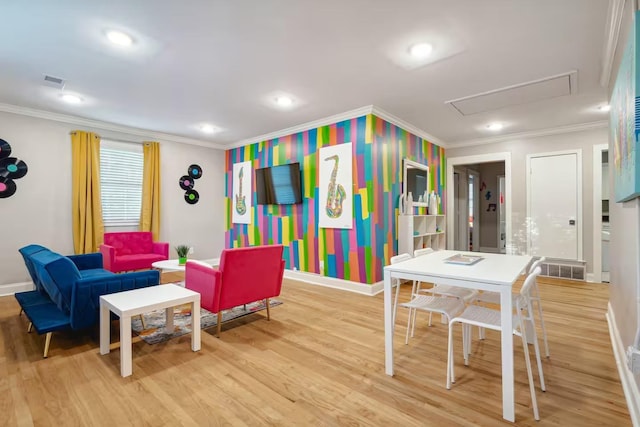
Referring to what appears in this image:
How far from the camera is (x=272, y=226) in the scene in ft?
18.6

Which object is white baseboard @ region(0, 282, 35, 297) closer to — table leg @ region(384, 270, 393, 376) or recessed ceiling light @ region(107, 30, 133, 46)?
recessed ceiling light @ region(107, 30, 133, 46)

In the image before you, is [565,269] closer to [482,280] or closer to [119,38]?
[482,280]

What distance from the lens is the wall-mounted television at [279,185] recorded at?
16.8 feet

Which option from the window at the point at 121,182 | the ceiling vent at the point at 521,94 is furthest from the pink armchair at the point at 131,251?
the ceiling vent at the point at 521,94

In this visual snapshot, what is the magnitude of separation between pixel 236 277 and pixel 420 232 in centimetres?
341

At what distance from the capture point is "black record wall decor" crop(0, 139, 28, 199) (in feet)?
13.6

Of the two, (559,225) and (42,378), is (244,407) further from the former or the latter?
(559,225)

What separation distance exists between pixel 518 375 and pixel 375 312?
156 centimetres

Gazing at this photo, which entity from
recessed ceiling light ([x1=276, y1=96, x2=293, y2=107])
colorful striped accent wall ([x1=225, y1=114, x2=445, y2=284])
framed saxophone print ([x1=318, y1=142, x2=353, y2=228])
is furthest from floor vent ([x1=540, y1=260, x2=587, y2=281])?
recessed ceiling light ([x1=276, y1=96, x2=293, y2=107])

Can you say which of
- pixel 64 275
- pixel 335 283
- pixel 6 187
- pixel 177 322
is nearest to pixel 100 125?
pixel 6 187

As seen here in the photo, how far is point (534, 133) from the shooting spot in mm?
5418

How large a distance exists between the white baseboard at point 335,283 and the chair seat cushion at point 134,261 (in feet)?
7.11

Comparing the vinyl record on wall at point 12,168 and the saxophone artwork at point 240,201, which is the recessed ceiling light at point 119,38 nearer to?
the vinyl record on wall at point 12,168

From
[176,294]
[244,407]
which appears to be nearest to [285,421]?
[244,407]
